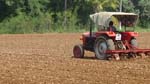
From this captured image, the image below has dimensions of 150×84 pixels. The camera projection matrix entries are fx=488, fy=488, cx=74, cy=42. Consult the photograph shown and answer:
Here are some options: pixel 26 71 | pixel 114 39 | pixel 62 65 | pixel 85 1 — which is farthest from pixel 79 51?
pixel 85 1

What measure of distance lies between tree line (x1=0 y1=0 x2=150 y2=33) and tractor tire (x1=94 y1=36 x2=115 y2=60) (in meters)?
30.3

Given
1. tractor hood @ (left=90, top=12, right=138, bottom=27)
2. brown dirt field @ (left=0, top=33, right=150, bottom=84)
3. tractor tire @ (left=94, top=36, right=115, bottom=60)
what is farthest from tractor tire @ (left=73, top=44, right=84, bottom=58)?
brown dirt field @ (left=0, top=33, right=150, bottom=84)

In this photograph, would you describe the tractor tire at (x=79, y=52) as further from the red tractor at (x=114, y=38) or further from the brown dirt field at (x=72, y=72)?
the brown dirt field at (x=72, y=72)

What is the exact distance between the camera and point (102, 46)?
61.3 ft

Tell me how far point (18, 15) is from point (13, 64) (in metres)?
36.4

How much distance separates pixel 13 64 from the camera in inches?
658

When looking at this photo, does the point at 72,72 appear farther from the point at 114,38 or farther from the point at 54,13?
the point at 54,13

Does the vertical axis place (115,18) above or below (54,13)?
above

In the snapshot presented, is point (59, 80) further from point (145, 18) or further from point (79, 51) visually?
point (145, 18)

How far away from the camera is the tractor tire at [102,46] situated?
59.3 ft

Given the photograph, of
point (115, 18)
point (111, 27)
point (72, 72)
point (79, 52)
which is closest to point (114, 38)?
point (111, 27)

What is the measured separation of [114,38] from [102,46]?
58 cm

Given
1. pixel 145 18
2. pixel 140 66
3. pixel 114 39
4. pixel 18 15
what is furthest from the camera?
pixel 145 18

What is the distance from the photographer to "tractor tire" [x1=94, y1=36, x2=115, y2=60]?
18.1 metres
